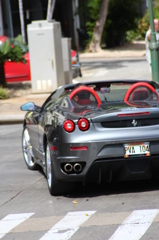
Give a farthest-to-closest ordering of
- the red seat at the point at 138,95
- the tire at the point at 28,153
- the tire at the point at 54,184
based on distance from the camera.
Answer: the tire at the point at 28,153
the red seat at the point at 138,95
the tire at the point at 54,184

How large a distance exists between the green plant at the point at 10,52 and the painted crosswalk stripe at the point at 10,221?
44.0ft

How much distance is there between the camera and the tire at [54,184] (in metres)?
7.62

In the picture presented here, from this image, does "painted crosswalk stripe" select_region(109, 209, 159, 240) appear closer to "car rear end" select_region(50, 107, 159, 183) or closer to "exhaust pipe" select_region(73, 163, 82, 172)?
"car rear end" select_region(50, 107, 159, 183)

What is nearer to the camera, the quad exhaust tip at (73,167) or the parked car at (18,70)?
the quad exhaust tip at (73,167)

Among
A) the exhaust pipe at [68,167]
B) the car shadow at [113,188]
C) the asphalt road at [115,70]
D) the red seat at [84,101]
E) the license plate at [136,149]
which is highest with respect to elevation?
the red seat at [84,101]

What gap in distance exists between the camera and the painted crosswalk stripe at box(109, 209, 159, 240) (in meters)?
5.90

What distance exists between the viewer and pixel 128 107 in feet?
25.1

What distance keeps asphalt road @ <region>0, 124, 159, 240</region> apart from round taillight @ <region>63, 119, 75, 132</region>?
2.71 ft

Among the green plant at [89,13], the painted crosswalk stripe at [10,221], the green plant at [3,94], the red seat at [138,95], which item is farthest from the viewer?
the green plant at [89,13]

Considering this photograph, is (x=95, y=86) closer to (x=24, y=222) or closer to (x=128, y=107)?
(x=128, y=107)

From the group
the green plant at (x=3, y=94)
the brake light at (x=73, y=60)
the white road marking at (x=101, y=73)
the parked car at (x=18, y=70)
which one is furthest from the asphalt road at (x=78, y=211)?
the white road marking at (x=101, y=73)

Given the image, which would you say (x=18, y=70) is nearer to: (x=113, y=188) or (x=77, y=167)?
(x=113, y=188)

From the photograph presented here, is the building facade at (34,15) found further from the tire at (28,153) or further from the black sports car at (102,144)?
the black sports car at (102,144)

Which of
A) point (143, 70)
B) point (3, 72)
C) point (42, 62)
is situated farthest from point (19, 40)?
point (143, 70)
